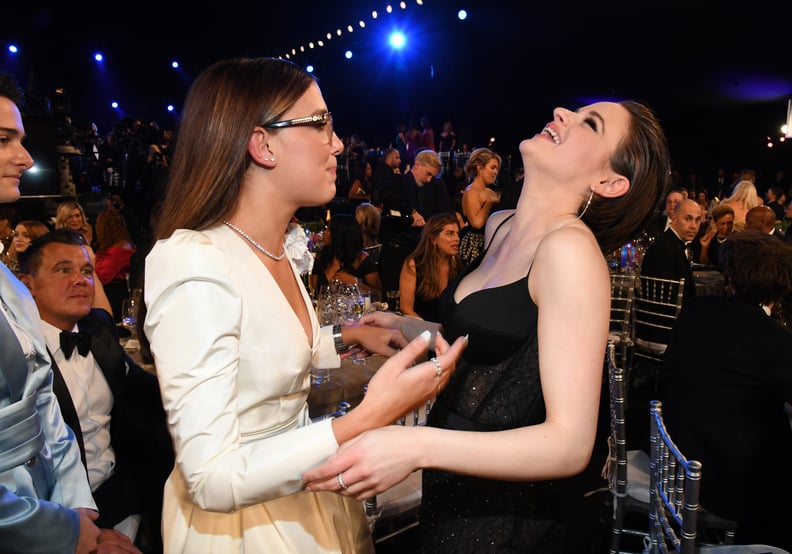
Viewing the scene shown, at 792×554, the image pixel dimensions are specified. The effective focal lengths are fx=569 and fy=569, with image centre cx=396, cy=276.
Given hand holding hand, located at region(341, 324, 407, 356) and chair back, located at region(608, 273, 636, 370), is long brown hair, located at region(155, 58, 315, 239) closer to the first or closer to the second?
hand holding hand, located at region(341, 324, 407, 356)

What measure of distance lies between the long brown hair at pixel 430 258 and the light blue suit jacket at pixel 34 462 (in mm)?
3502

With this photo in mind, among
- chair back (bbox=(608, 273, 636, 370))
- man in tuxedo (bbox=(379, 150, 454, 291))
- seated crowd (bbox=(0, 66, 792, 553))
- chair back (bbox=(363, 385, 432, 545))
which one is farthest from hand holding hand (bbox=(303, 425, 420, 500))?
man in tuxedo (bbox=(379, 150, 454, 291))

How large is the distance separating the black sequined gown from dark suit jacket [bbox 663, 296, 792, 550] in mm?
1457

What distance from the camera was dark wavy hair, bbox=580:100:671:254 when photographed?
1.43m

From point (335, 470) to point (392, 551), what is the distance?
7.30 feet

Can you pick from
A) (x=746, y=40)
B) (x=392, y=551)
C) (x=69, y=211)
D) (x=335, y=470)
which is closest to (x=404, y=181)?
(x=69, y=211)

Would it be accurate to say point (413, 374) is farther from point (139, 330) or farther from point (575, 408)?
point (139, 330)

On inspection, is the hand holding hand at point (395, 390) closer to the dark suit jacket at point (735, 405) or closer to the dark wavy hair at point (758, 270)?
the dark suit jacket at point (735, 405)

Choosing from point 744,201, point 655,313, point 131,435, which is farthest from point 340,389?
point 744,201

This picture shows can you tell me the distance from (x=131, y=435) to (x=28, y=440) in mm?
1247

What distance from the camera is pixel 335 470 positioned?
0.95 m

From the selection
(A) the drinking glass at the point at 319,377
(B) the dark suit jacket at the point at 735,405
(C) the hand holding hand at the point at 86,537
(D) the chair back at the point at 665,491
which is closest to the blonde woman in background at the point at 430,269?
(A) the drinking glass at the point at 319,377

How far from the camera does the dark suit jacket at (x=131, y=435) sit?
7.46 feet

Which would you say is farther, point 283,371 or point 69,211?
point 69,211
